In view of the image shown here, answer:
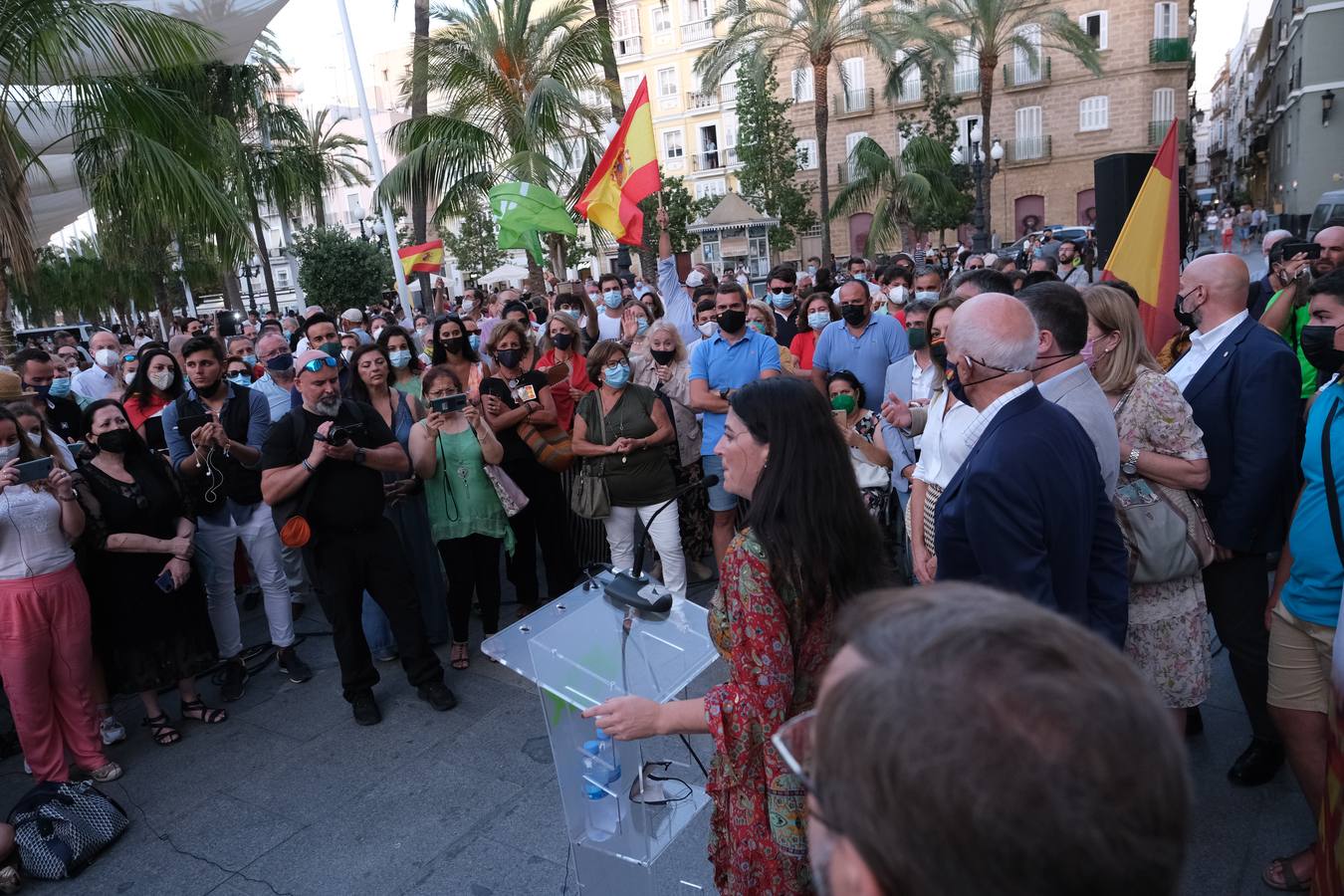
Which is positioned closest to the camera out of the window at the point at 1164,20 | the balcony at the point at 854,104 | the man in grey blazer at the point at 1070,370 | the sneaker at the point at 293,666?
the man in grey blazer at the point at 1070,370

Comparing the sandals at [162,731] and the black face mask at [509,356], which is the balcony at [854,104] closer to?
the black face mask at [509,356]

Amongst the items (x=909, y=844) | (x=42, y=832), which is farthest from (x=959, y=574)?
(x=42, y=832)

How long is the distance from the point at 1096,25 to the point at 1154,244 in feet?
116

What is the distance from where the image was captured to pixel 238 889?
11.3ft

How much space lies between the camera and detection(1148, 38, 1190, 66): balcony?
3291cm

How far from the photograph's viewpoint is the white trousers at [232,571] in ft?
17.0

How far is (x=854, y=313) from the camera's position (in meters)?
5.89

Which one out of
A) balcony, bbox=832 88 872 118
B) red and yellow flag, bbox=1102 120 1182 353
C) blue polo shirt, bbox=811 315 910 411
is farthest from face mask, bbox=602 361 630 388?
balcony, bbox=832 88 872 118

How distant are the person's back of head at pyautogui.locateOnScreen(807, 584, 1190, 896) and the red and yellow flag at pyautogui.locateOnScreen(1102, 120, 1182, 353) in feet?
15.9

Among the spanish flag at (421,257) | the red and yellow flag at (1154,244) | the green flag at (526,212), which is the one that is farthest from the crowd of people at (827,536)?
the spanish flag at (421,257)

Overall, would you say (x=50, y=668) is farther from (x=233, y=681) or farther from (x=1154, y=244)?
(x=1154, y=244)

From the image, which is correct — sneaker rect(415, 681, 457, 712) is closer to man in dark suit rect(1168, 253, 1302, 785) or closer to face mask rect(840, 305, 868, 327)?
face mask rect(840, 305, 868, 327)

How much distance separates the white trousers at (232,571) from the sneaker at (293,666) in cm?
5

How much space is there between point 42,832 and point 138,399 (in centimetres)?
295
